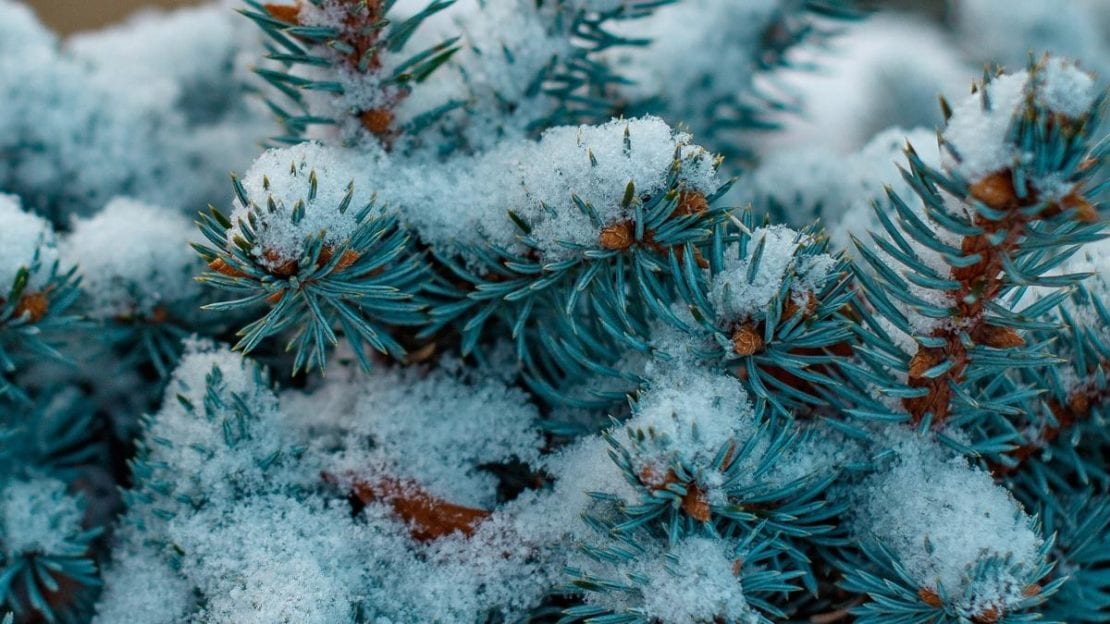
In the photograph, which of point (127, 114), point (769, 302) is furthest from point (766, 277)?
point (127, 114)

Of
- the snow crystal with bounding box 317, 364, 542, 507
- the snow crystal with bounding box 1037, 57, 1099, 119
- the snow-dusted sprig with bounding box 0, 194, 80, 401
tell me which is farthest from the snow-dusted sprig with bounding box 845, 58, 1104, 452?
the snow-dusted sprig with bounding box 0, 194, 80, 401

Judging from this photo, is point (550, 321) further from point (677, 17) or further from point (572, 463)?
point (677, 17)

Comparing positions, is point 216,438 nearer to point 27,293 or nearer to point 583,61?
point 27,293

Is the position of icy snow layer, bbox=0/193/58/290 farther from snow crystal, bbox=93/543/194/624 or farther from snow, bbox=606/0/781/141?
snow, bbox=606/0/781/141

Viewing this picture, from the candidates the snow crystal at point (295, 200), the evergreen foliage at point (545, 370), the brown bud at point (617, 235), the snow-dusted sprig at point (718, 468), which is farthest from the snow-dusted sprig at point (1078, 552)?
the snow crystal at point (295, 200)

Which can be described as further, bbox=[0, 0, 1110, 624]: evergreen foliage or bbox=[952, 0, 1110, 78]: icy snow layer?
bbox=[952, 0, 1110, 78]: icy snow layer

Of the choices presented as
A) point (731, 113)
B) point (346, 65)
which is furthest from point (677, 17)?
point (346, 65)
